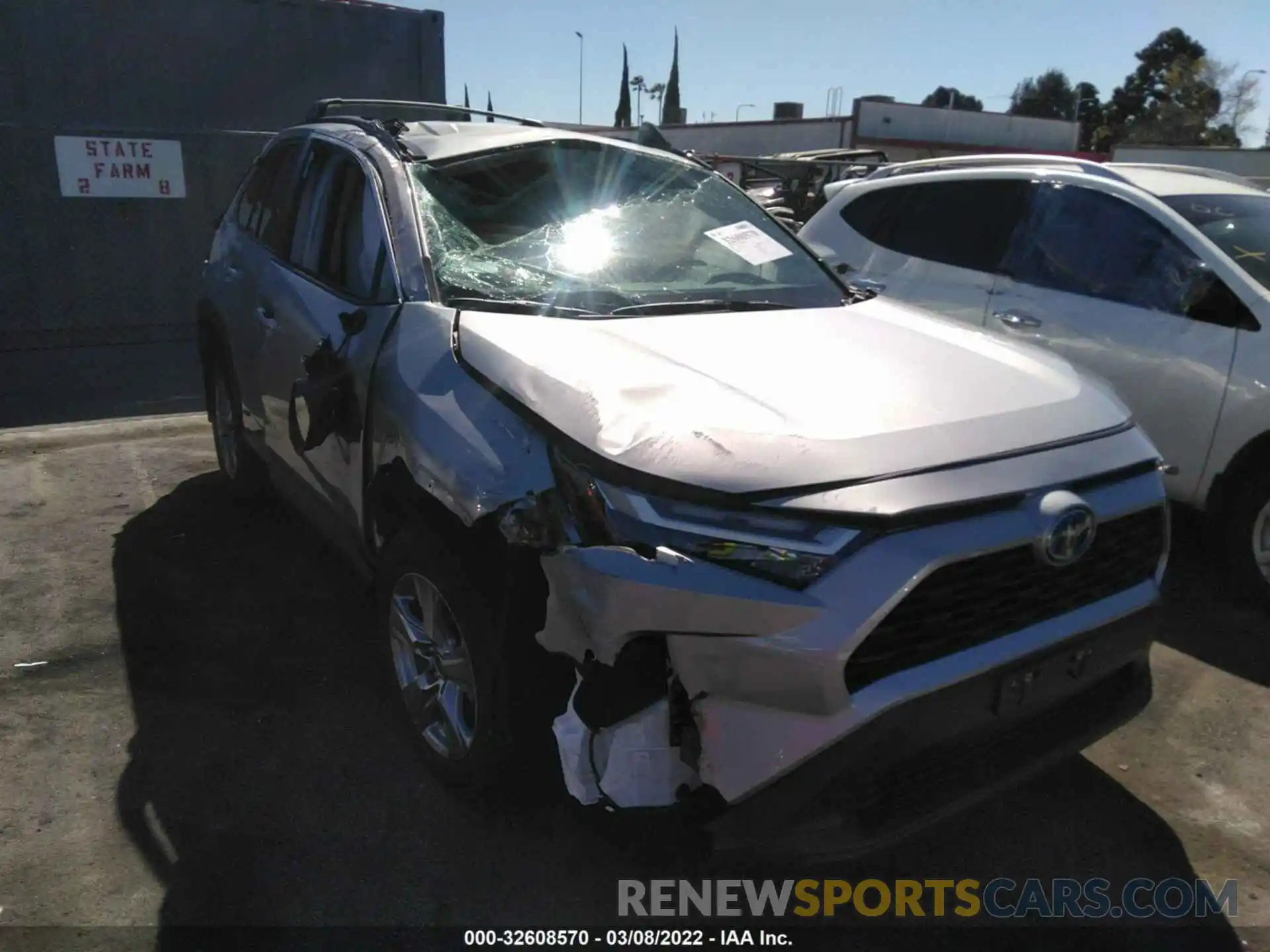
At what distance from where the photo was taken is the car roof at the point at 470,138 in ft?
11.8

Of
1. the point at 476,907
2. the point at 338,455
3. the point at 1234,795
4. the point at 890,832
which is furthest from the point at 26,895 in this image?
the point at 1234,795

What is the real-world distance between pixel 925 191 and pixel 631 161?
2498 millimetres

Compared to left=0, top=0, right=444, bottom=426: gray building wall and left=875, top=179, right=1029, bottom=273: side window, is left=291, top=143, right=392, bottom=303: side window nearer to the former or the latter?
left=875, top=179, right=1029, bottom=273: side window

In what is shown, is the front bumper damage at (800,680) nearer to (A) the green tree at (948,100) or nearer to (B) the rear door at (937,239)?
(B) the rear door at (937,239)

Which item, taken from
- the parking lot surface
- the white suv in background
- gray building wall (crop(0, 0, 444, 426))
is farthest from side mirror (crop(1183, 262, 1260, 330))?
gray building wall (crop(0, 0, 444, 426))

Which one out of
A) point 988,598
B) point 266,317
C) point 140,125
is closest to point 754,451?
point 988,598

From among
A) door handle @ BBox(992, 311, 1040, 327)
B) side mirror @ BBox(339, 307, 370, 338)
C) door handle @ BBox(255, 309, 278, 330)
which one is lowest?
door handle @ BBox(992, 311, 1040, 327)

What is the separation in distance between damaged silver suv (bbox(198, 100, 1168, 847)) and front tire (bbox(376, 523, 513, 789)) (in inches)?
0.4

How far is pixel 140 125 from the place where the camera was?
9.54 m

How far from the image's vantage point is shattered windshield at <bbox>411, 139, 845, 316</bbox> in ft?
10.2

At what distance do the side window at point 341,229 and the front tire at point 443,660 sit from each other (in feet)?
3.01

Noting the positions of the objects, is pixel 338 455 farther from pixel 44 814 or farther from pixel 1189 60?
pixel 1189 60

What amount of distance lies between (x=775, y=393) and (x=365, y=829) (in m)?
1.64

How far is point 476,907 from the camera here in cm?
252
